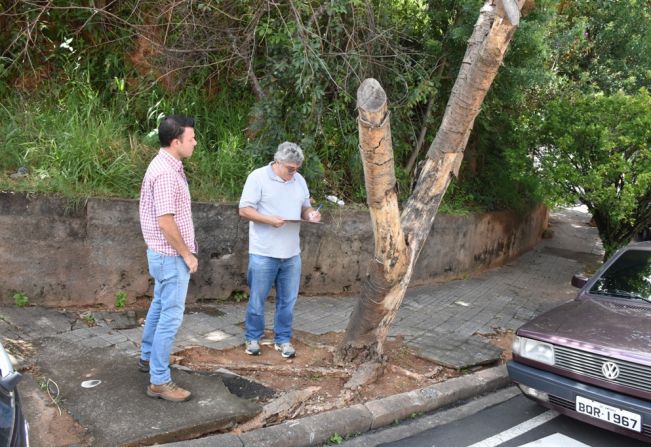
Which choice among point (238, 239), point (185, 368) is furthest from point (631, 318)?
point (238, 239)

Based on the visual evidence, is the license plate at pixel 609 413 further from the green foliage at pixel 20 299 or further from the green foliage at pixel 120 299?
the green foliage at pixel 20 299

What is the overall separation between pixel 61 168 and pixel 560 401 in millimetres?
5259

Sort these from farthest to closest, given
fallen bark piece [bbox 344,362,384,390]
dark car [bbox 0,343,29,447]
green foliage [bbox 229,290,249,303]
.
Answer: green foliage [bbox 229,290,249,303], fallen bark piece [bbox 344,362,384,390], dark car [bbox 0,343,29,447]

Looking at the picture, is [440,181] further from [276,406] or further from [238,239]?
[238,239]

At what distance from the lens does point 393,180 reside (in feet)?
14.5

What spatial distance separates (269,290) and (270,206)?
2.59ft

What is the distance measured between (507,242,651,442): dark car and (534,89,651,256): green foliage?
3.33 meters

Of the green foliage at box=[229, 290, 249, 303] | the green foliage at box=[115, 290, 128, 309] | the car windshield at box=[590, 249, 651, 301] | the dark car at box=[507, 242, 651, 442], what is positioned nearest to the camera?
the dark car at box=[507, 242, 651, 442]

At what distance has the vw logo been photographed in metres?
4.00

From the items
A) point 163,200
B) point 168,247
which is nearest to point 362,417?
point 168,247

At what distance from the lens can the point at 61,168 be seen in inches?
239

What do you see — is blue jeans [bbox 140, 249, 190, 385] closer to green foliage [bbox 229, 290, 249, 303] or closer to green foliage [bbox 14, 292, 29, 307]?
green foliage [bbox 14, 292, 29, 307]

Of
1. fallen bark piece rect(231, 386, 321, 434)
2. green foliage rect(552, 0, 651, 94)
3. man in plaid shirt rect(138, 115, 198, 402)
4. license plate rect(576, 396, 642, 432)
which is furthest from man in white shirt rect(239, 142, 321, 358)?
green foliage rect(552, 0, 651, 94)

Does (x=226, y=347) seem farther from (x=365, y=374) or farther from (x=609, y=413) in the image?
(x=609, y=413)
